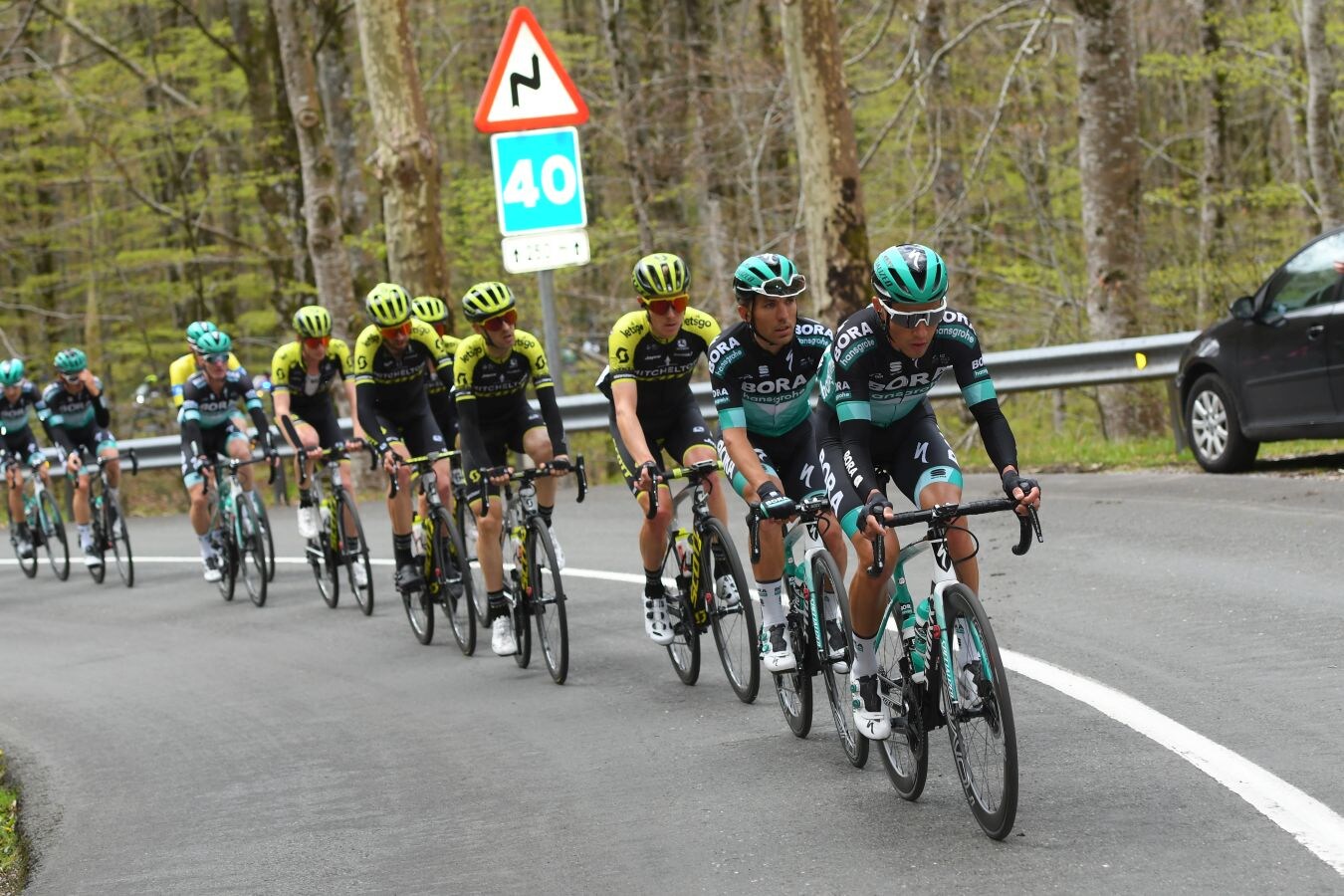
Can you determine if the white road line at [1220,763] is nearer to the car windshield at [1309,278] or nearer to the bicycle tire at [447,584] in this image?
the bicycle tire at [447,584]

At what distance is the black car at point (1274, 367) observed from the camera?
1230cm

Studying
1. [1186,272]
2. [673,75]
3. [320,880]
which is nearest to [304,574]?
[320,880]

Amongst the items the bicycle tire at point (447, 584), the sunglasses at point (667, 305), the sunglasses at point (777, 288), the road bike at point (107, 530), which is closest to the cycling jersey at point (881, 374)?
the sunglasses at point (777, 288)

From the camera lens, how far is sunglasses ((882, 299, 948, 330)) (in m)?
5.82

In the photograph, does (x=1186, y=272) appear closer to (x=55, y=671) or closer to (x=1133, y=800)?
(x=55, y=671)

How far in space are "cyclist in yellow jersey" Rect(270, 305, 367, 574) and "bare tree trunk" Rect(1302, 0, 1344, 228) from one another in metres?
12.8

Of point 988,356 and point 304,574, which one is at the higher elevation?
point 988,356

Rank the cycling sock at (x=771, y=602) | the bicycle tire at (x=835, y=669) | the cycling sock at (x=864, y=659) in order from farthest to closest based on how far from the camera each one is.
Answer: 1. the cycling sock at (x=771, y=602)
2. the bicycle tire at (x=835, y=669)
3. the cycling sock at (x=864, y=659)

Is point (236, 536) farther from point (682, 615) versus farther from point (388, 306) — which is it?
point (682, 615)

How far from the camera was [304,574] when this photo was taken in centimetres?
1469

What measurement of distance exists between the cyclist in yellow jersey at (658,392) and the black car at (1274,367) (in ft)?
18.5

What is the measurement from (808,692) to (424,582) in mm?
4522

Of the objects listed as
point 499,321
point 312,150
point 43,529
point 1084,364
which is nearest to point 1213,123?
point 1084,364

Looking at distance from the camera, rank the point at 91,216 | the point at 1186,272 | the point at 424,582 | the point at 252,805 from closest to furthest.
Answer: the point at 252,805 → the point at 424,582 → the point at 1186,272 → the point at 91,216
